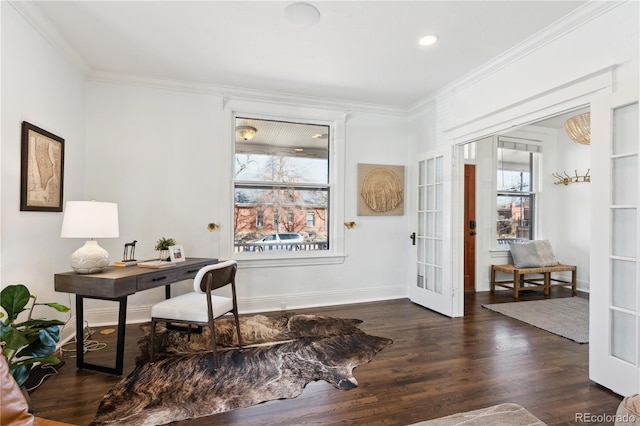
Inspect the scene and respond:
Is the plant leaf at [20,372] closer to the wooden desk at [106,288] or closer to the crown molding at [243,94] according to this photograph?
the wooden desk at [106,288]

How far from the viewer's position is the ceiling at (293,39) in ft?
7.95

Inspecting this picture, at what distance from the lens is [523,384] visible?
92.7 inches

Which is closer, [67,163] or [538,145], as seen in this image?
[67,163]

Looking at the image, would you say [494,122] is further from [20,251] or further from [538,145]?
[20,251]

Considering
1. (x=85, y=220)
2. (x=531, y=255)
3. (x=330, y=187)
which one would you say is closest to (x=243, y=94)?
(x=330, y=187)

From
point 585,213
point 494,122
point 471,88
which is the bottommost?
point 585,213

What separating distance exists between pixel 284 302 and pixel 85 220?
2371 mm

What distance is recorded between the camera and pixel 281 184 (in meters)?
4.20

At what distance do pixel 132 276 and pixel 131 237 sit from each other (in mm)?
1300

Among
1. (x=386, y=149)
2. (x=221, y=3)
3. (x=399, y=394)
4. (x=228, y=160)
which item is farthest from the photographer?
(x=386, y=149)

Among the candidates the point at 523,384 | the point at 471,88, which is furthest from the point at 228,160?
the point at 523,384

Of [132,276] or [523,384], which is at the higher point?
[132,276]

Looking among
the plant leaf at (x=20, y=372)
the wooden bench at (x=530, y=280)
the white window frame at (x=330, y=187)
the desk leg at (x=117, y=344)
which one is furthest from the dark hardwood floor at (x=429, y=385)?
the wooden bench at (x=530, y=280)

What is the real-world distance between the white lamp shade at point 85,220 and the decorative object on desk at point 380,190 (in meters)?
2.93
